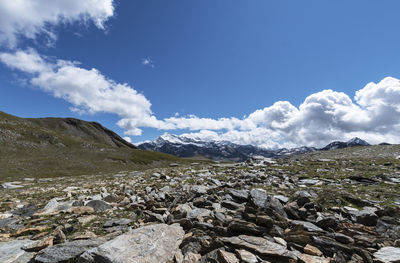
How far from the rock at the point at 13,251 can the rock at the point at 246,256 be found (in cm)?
738

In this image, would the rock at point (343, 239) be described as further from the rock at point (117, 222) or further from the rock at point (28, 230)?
the rock at point (28, 230)

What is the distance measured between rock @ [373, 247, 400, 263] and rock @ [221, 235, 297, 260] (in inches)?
100

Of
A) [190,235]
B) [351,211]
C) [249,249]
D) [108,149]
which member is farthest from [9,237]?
[108,149]

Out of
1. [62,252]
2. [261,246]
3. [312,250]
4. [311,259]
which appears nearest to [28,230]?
[62,252]

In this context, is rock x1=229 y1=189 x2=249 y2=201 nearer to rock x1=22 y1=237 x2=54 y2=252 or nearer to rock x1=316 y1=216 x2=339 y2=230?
rock x1=316 y1=216 x2=339 y2=230

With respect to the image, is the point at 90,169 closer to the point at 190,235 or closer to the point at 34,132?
the point at 34,132

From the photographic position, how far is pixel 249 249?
20.5 ft

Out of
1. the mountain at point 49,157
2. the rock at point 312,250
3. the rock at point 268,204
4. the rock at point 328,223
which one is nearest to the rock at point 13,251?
the rock at point 268,204

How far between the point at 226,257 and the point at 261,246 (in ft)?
4.33

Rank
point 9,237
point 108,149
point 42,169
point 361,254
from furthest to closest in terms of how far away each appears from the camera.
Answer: point 108,149 → point 42,169 → point 9,237 → point 361,254

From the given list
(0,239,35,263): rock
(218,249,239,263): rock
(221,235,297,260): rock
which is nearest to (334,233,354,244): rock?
(221,235,297,260): rock

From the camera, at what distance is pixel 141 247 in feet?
21.0

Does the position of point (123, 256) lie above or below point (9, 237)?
above

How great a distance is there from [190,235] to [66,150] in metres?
114
